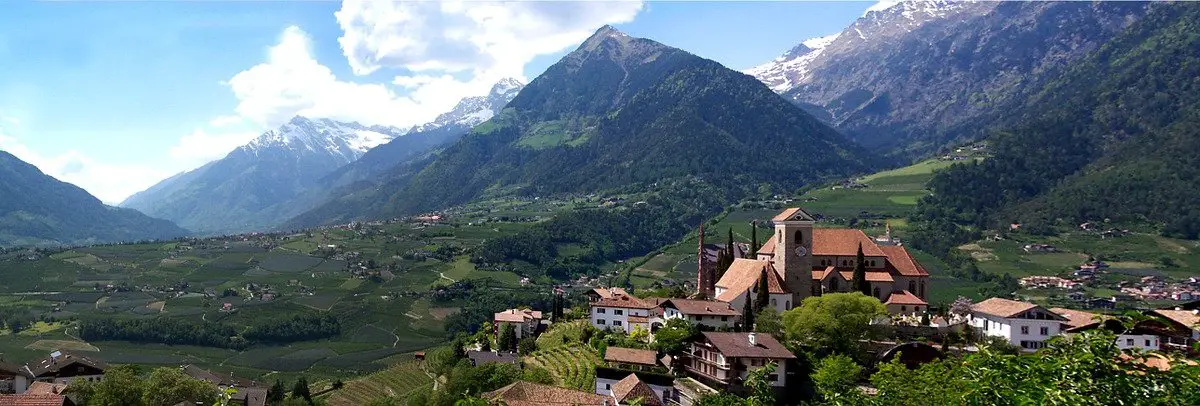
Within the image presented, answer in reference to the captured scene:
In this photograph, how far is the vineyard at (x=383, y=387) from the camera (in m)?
82.8

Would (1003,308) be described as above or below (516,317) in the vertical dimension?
above

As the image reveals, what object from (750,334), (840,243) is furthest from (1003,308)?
(750,334)

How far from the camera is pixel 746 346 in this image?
53.8 m

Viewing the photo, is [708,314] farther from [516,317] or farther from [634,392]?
[516,317]

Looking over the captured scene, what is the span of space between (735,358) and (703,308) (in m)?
13.3

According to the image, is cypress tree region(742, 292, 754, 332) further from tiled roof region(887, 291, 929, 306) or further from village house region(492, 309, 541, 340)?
Result: village house region(492, 309, 541, 340)

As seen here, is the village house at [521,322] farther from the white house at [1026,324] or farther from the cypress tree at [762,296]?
the white house at [1026,324]

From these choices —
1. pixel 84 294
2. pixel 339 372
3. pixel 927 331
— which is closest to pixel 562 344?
pixel 927 331

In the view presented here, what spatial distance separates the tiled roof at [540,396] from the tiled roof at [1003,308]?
32.8 metres

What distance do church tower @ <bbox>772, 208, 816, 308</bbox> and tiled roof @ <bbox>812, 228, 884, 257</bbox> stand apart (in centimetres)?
332

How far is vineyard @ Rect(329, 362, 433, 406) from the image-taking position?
3260 inches

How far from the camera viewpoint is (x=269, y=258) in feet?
622

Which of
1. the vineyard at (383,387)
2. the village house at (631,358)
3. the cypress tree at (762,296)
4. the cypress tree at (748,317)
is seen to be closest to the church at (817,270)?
the cypress tree at (762,296)

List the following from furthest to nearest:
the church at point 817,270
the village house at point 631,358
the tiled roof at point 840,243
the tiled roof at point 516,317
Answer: the tiled roof at point 516,317 → the tiled roof at point 840,243 → the church at point 817,270 → the village house at point 631,358
